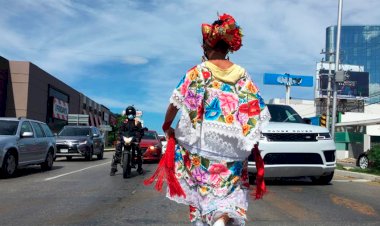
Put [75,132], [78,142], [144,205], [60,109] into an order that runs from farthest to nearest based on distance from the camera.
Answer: [60,109], [75,132], [78,142], [144,205]

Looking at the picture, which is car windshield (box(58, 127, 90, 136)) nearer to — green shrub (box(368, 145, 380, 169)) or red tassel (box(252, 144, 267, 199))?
green shrub (box(368, 145, 380, 169))

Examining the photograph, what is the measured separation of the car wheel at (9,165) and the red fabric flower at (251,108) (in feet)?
31.9

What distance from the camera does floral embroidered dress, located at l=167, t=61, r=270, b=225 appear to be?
10.8ft

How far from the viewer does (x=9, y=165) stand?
12.0 metres

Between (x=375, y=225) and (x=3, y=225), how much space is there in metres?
4.65

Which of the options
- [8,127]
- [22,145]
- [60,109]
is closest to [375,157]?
[22,145]

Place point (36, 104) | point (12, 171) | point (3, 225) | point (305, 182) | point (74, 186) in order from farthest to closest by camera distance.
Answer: point (36, 104)
point (12, 171)
point (305, 182)
point (74, 186)
point (3, 225)

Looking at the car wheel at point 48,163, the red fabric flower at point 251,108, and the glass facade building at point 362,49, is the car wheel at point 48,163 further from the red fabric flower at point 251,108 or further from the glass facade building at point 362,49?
the glass facade building at point 362,49

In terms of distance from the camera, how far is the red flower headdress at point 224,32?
3451mm

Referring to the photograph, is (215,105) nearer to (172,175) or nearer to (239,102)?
(239,102)

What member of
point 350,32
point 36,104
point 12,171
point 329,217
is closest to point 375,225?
point 329,217

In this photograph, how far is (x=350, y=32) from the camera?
125m

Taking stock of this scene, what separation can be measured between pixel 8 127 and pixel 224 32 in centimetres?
1092

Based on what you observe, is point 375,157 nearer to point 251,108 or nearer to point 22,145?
point 22,145
